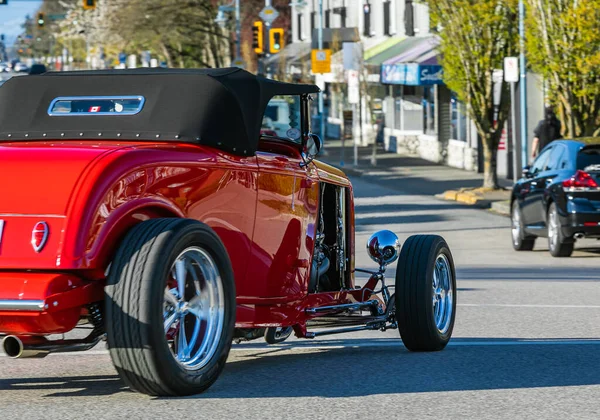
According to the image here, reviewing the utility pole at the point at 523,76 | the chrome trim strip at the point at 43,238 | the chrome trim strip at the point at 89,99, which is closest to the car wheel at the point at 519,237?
the utility pole at the point at 523,76

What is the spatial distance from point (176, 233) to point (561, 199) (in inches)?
503

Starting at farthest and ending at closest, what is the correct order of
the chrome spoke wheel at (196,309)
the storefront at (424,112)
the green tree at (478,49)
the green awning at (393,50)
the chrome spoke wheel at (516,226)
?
the green awning at (393,50) < the storefront at (424,112) < the green tree at (478,49) < the chrome spoke wheel at (516,226) < the chrome spoke wheel at (196,309)

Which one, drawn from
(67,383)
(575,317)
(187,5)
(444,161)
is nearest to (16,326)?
(67,383)

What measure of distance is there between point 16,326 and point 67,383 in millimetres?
1365

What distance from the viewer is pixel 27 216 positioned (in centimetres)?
656

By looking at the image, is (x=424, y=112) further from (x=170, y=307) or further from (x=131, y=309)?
(x=131, y=309)

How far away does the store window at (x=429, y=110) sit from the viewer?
46.9 metres

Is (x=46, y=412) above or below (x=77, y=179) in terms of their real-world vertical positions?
below

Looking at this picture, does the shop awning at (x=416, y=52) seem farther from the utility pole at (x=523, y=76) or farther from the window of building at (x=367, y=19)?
the utility pole at (x=523, y=76)

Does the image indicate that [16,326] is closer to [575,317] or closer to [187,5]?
[575,317]

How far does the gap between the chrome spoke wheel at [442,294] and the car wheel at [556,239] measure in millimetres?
9344

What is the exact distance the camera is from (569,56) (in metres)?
26.2

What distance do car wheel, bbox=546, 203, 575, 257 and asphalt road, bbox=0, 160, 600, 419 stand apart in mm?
5677

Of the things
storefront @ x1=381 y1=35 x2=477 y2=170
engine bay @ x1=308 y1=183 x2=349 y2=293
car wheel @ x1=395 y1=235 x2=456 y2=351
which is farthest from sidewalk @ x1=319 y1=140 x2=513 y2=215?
car wheel @ x1=395 y1=235 x2=456 y2=351
